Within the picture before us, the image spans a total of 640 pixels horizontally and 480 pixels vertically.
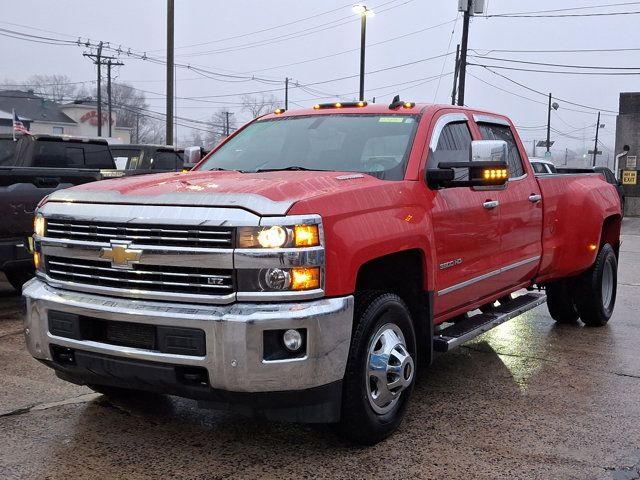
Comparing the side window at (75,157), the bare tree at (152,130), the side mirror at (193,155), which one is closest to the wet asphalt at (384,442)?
the side mirror at (193,155)

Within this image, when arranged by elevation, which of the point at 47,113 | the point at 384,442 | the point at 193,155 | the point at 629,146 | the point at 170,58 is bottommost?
the point at 384,442

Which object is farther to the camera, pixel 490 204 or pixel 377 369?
pixel 490 204

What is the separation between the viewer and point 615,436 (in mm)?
4184

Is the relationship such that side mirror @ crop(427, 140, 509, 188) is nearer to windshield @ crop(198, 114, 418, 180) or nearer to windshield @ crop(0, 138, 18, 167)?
windshield @ crop(198, 114, 418, 180)

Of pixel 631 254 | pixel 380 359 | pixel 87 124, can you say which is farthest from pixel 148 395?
pixel 87 124

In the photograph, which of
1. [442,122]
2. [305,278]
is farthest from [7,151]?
[305,278]

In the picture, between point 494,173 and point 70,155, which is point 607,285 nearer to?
point 494,173

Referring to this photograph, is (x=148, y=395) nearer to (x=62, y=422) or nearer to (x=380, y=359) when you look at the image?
(x=62, y=422)

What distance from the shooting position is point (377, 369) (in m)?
3.80

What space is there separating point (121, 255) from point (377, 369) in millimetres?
1443

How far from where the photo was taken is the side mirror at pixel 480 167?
4336 mm

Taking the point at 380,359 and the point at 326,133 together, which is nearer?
the point at 380,359

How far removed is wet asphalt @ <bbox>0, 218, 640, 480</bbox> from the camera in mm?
3631

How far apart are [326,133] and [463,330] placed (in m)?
1.63
